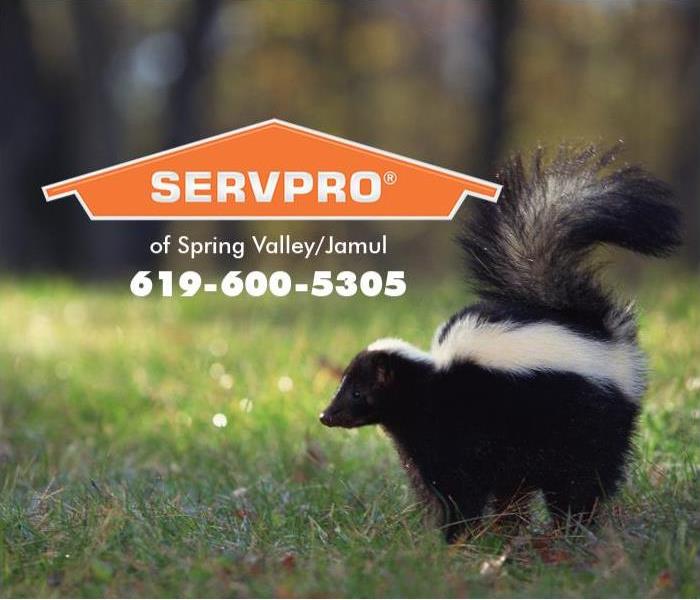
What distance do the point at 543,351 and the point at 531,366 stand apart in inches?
2.9

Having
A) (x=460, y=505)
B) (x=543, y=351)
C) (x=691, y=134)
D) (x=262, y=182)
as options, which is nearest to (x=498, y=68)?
(x=691, y=134)

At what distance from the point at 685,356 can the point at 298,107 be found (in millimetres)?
22638

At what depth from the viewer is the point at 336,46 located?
25.5 meters

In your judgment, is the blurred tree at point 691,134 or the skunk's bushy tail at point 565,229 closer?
the skunk's bushy tail at point 565,229

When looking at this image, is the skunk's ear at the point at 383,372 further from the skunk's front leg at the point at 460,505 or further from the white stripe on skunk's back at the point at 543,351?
the skunk's front leg at the point at 460,505

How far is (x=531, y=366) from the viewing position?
4.68 metres

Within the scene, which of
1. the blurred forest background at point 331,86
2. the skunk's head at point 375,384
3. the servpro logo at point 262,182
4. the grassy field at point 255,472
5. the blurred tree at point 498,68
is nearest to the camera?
the grassy field at point 255,472

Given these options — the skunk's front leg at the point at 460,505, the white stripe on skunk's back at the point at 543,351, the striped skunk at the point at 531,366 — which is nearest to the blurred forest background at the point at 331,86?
the striped skunk at the point at 531,366

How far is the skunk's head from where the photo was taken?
498 centimetres

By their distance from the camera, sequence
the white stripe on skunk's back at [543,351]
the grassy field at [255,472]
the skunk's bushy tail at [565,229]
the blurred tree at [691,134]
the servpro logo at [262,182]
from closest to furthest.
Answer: the grassy field at [255,472]
the white stripe on skunk's back at [543,351]
the skunk's bushy tail at [565,229]
the servpro logo at [262,182]
the blurred tree at [691,134]

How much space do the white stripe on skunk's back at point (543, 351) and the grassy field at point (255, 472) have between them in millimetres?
547

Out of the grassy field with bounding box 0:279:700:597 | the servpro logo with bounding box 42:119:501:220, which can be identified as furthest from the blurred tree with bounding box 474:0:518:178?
the servpro logo with bounding box 42:119:501:220

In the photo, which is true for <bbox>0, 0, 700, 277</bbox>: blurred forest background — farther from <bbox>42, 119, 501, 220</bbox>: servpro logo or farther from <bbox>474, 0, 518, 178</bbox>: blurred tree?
<bbox>42, 119, 501, 220</bbox>: servpro logo

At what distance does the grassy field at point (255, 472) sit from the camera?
4.23 metres
